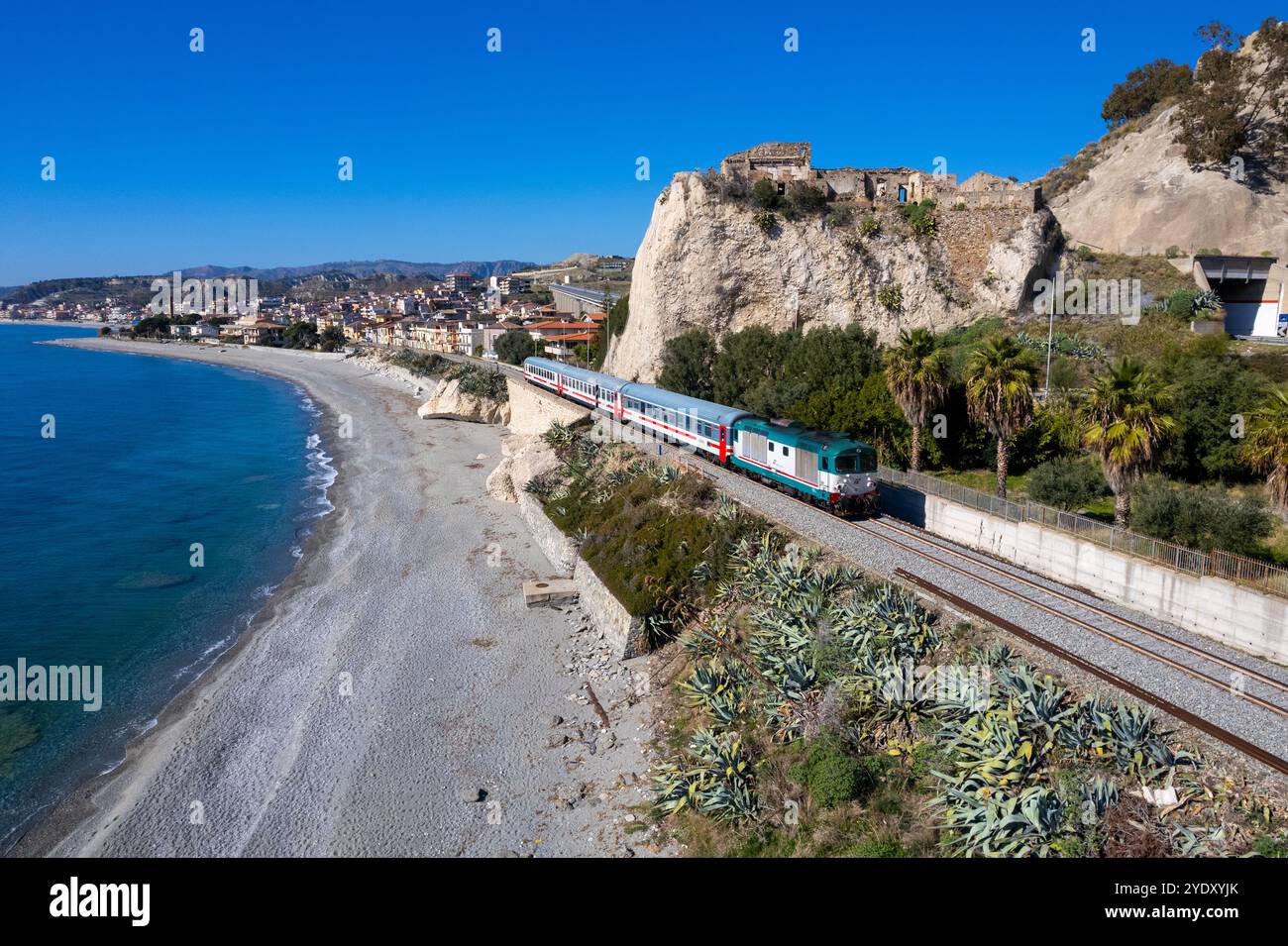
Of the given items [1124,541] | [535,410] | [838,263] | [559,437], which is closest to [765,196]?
[838,263]

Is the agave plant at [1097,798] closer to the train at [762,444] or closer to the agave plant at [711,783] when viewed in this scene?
the agave plant at [711,783]

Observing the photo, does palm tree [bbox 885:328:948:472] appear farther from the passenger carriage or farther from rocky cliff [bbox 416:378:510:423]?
rocky cliff [bbox 416:378:510:423]

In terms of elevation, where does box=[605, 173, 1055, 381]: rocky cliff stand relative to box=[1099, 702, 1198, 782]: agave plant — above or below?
above

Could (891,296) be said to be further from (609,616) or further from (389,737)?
(389,737)

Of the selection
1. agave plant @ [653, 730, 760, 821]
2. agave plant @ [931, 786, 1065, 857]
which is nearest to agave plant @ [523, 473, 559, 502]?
agave plant @ [653, 730, 760, 821]

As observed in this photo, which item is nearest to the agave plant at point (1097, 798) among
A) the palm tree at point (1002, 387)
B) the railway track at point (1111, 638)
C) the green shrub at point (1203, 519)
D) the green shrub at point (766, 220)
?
the railway track at point (1111, 638)
